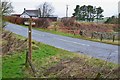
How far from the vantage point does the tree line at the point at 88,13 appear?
76.7m

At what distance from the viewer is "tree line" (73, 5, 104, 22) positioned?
252 feet

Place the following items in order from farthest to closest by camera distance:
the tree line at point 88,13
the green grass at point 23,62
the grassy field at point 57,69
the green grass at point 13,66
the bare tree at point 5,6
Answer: the tree line at point 88,13, the bare tree at point 5,6, the green grass at point 23,62, the green grass at point 13,66, the grassy field at point 57,69

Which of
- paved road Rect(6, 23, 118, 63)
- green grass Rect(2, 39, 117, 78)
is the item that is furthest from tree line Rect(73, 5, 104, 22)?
green grass Rect(2, 39, 117, 78)

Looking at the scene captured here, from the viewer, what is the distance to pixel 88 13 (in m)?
77.3

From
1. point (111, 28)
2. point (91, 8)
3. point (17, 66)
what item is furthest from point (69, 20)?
point (17, 66)

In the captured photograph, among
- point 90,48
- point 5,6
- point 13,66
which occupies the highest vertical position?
point 5,6

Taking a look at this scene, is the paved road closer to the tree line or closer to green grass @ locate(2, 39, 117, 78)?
green grass @ locate(2, 39, 117, 78)

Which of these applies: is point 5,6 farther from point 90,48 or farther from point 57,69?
point 57,69

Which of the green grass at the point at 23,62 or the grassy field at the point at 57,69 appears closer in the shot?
the grassy field at the point at 57,69

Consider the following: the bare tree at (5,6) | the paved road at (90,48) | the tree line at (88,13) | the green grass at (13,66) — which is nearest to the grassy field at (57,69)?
the green grass at (13,66)

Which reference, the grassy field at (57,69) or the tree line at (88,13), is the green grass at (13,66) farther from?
the tree line at (88,13)

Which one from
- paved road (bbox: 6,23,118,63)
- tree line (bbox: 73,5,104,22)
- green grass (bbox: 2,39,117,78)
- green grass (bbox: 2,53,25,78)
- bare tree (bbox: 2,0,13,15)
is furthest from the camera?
tree line (bbox: 73,5,104,22)

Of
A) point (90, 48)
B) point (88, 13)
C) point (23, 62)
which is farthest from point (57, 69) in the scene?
point (88, 13)

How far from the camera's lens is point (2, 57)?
13023mm
